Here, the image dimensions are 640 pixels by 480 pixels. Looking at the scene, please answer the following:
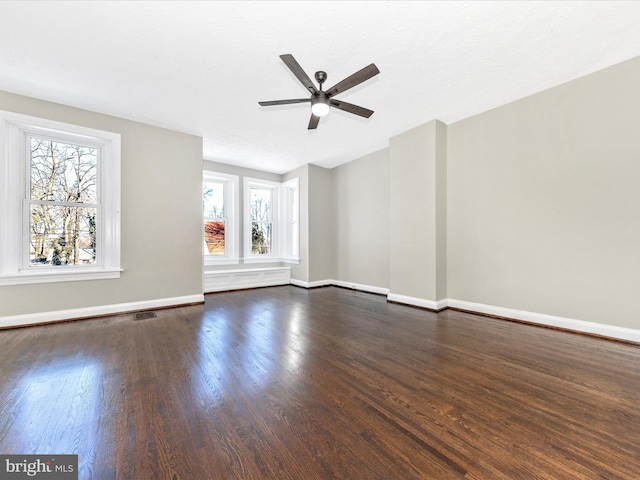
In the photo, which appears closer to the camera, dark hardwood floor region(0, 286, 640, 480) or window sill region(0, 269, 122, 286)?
dark hardwood floor region(0, 286, 640, 480)

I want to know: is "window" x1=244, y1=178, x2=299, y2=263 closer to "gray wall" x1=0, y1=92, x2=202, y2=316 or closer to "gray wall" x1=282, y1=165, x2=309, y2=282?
"gray wall" x1=282, y1=165, x2=309, y2=282

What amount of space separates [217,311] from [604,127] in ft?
17.6

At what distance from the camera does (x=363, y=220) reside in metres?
5.79

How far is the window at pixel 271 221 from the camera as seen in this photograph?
250 inches

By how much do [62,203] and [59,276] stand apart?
98 centimetres

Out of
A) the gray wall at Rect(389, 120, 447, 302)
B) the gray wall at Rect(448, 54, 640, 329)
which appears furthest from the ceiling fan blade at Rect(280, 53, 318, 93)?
the gray wall at Rect(448, 54, 640, 329)

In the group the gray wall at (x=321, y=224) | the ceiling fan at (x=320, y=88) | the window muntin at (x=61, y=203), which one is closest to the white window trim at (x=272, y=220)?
the gray wall at (x=321, y=224)

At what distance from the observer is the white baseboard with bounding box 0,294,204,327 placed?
324 cm

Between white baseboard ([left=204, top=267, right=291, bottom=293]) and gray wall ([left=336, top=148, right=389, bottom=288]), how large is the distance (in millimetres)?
1381

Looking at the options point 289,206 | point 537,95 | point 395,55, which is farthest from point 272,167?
point 537,95

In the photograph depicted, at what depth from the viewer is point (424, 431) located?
1472mm

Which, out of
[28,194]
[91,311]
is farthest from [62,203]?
[91,311]

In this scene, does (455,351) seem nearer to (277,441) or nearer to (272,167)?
(277,441)

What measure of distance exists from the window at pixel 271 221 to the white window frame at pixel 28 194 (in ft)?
8.98
